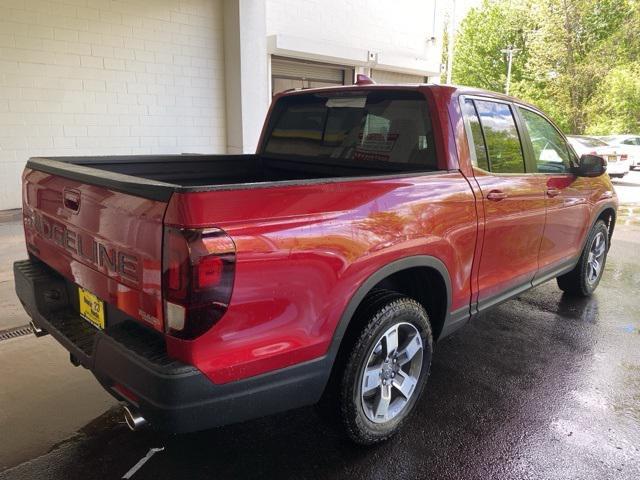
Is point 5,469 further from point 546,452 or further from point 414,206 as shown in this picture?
point 546,452

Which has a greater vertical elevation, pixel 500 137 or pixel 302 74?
pixel 302 74

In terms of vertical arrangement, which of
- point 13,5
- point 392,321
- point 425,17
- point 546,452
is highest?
point 425,17

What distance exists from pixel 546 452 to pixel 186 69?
9.38 m

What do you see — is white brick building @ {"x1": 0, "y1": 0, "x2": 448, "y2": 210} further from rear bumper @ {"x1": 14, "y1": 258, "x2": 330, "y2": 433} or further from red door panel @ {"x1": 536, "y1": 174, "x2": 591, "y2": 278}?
red door panel @ {"x1": 536, "y1": 174, "x2": 591, "y2": 278}

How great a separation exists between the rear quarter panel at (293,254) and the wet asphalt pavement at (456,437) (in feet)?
2.66

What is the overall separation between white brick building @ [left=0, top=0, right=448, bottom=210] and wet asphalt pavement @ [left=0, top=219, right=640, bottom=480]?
5665mm

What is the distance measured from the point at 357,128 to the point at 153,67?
725cm

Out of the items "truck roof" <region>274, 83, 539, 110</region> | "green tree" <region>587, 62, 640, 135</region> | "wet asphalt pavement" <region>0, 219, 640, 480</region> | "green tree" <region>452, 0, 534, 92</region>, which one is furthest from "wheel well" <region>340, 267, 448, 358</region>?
"green tree" <region>452, 0, 534, 92</region>

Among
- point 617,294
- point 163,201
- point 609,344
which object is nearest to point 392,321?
point 163,201

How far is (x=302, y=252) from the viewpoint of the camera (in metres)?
2.09

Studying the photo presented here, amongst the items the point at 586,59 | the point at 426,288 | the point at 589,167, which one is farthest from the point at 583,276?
the point at 586,59

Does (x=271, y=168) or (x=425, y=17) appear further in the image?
(x=425, y=17)

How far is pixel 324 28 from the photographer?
1232 centimetres

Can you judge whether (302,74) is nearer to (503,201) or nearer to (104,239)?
(503,201)
